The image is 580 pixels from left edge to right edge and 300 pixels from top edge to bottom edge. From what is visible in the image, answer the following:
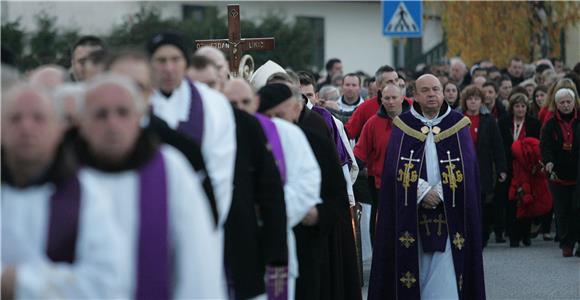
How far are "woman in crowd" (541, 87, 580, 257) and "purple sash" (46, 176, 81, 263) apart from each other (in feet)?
38.9

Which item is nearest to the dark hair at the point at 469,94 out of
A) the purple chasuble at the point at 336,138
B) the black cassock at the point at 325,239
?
the purple chasuble at the point at 336,138

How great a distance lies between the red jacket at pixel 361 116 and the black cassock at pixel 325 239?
15.7 feet

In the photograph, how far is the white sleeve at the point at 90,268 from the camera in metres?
5.50

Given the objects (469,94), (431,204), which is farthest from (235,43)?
(469,94)

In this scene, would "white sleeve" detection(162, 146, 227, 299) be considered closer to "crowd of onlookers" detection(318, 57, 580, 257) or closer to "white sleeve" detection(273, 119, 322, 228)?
"white sleeve" detection(273, 119, 322, 228)

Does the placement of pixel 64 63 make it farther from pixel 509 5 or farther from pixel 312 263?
pixel 509 5

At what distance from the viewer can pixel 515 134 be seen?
19.0 metres

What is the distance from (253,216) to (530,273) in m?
8.12

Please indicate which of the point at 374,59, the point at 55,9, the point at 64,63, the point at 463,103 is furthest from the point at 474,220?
the point at 374,59

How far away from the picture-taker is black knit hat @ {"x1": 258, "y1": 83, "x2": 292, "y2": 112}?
9172mm

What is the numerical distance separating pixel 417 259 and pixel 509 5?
2042 centimetres

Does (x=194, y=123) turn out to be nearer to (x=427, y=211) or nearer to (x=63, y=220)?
(x=63, y=220)

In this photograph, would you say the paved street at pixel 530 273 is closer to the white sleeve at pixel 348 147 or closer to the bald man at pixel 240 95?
the white sleeve at pixel 348 147

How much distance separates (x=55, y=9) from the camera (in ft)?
131
